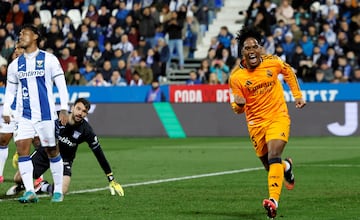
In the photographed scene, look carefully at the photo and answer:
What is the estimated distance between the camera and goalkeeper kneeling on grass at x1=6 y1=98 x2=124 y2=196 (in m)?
14.7

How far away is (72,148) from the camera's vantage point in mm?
14953

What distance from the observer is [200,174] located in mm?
18453

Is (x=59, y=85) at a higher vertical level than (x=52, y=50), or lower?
higher

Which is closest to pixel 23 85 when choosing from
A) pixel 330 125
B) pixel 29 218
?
pixel 29 218

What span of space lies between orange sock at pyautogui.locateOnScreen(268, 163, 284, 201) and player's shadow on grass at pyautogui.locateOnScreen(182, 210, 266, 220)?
0.96 feet

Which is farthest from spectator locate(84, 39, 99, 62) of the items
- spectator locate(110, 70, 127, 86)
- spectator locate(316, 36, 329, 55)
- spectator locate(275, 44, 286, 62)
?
spectator locate(316, 36, 329, 55)

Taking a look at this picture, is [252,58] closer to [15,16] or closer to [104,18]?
[104,18]

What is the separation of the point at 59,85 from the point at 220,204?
2541mm

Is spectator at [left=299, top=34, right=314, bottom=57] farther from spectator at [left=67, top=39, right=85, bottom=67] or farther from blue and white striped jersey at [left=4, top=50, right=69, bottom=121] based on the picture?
blue and white striped jersey at [left=4, top=50, right=69, bottom=121]

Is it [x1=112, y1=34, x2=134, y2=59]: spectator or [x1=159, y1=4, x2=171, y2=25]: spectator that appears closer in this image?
[x1=112, y1=34, x2=134, y2=59]: spectator

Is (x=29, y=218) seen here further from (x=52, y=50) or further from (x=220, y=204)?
(x=52, y=50)

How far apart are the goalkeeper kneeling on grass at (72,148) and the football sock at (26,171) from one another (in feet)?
2.85

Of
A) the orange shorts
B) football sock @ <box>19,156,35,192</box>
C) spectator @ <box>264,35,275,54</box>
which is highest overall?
the orange shorts

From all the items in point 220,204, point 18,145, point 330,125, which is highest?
point 18,145
